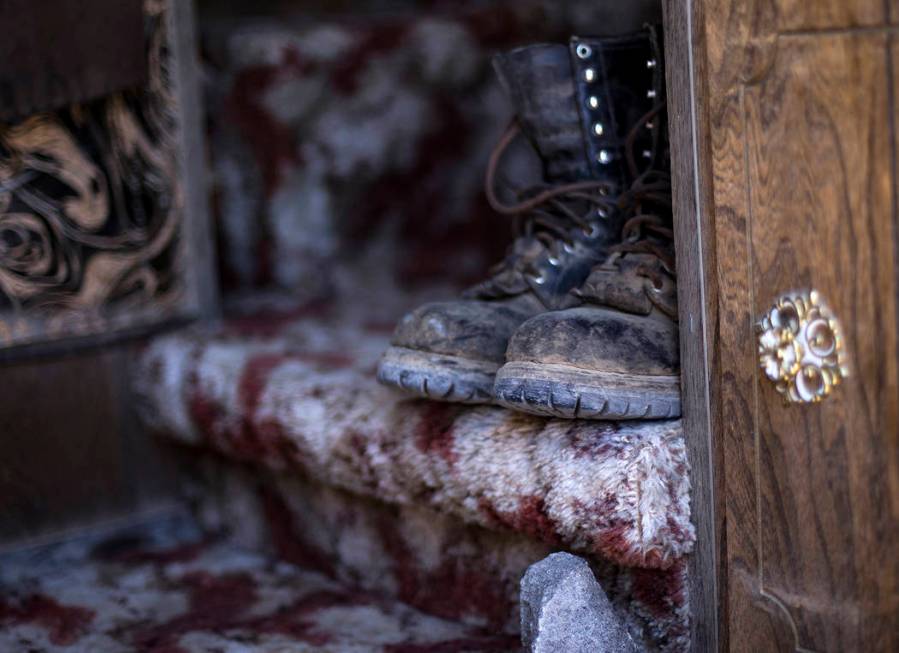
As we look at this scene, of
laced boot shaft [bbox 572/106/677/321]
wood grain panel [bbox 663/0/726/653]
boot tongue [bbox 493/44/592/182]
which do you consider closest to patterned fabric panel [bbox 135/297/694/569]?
wood grain panel [bbox 663/0/726/653]

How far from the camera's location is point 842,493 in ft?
2.92

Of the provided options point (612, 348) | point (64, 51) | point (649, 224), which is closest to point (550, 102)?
point (649, 224)

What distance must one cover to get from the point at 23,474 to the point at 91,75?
0.56 m

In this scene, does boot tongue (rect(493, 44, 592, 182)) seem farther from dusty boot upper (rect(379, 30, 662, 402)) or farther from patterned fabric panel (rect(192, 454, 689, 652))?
patterned fabric panel (rect(192, 454, 689, 652))

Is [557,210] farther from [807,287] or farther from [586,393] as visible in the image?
[807,287]

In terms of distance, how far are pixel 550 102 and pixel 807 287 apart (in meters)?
0.43

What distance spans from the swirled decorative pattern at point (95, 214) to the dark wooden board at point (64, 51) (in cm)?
7

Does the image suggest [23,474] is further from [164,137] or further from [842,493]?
[842,493]

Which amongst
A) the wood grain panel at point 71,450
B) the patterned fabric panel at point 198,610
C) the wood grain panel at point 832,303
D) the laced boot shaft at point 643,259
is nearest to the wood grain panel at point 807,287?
the wood grain panel at point 832,303

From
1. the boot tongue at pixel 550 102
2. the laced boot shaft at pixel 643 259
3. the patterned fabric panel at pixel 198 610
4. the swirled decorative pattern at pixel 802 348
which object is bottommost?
the patterned fabric panel at pixel 198 610

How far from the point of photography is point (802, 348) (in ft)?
2.98

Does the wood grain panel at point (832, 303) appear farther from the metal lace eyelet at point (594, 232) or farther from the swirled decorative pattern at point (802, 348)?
the metal lace eyelet at point (594, 232)

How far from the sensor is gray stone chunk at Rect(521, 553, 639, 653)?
3.41 feet

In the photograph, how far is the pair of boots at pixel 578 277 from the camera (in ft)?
3.53
